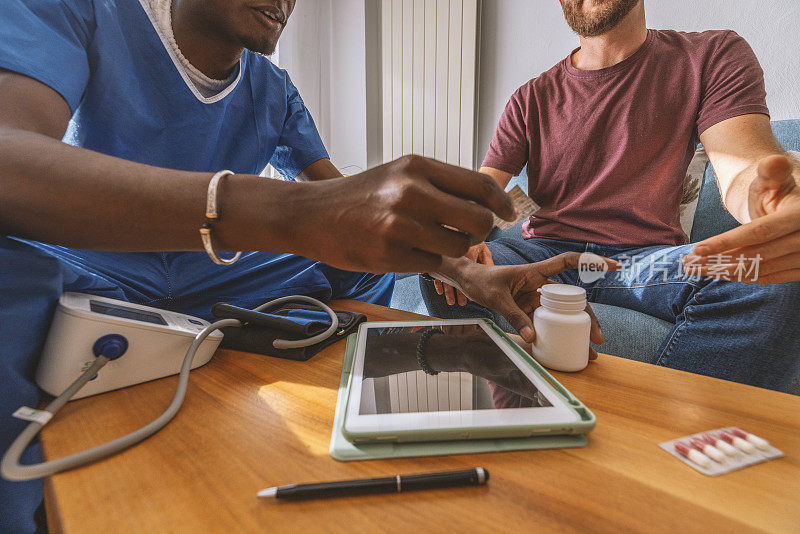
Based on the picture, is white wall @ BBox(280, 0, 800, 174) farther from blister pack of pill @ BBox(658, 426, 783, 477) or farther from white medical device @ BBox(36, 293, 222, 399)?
white medical device @ BBox(36, 293, 222, 399)

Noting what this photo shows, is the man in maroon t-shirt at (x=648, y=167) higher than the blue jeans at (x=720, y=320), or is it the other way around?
the man in maroon t-shirt at (x=648, y=167)

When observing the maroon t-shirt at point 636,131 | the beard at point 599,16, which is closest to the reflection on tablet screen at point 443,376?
the maroon t-shirt at point 636,131

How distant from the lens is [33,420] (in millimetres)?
336

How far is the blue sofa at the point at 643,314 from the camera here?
86 centimetres

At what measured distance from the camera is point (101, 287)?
511 millimetres

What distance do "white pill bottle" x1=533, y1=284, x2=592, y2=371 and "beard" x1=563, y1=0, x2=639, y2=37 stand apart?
1.01 meters

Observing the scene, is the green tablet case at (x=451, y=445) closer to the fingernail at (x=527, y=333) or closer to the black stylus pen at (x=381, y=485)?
the black stylus pen at (x=381, y=485)

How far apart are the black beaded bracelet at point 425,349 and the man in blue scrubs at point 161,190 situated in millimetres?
123

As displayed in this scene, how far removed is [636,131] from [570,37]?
806mm

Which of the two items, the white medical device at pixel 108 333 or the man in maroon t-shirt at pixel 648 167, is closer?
the white medical device at pixel 108 333

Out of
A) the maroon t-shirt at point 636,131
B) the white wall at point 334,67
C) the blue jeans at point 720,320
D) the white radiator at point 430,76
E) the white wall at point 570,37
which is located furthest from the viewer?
the white wall at point 334,67

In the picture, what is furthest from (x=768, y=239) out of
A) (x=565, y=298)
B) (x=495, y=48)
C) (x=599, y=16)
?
(x=495, y=48)

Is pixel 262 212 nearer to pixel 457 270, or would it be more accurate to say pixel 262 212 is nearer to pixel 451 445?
pixel 451 445

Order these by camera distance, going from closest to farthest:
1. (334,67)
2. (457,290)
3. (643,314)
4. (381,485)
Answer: (381,485)
(457,290)
(643,314)
(334,67)
